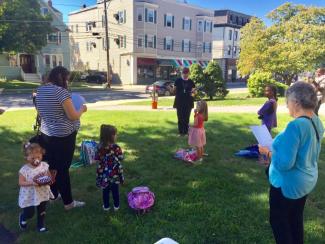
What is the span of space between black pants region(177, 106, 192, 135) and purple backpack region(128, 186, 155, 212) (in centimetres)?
425

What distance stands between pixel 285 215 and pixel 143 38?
39.7 meters

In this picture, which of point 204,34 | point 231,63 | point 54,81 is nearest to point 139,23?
point 204,34

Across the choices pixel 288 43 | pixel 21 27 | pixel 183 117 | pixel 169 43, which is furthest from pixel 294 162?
pixel 169 43

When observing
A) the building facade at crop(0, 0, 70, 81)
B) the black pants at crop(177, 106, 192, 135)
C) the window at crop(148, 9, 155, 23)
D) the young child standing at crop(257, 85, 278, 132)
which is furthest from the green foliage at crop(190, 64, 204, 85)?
the window at crop(148, 9, 155, 23)

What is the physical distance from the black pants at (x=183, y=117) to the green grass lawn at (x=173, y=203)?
78 cm

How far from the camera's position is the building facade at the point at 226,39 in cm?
5634

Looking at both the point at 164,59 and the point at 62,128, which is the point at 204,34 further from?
the point at 62,128

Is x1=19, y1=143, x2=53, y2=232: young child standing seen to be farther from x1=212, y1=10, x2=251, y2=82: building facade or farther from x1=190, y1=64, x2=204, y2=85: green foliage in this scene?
x1=212, y1=10, x2=251, y2=82: building facade

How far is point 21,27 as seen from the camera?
28.6 metres

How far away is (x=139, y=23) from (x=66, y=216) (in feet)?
126

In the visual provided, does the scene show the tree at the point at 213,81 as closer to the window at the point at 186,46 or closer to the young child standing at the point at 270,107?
the young child standing at the point at 270,107

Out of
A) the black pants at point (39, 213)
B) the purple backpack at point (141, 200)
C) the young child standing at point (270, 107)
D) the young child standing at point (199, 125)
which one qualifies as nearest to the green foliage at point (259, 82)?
the young child standing at point (270, 107)

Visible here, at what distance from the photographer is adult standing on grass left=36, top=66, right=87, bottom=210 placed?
154 inches

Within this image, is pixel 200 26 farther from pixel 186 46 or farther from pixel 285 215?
pixel 285 215
